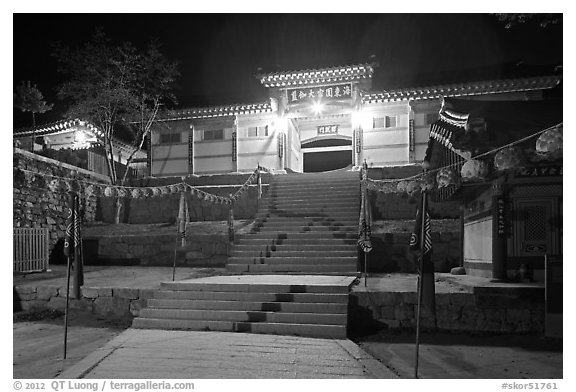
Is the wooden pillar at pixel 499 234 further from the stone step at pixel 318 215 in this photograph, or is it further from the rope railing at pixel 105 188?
the rope railing at pixel 105 188

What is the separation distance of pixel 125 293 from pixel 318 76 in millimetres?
15824

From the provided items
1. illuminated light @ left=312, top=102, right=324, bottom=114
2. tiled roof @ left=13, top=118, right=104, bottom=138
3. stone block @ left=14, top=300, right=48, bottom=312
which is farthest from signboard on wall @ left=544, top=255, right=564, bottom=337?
tiled roof @ left=13, top=118, right=104, bottom=138

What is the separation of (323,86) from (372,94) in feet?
8.99

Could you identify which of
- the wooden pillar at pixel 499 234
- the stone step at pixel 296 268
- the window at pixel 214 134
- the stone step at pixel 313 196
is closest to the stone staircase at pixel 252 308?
the stone step at pixel 296 268

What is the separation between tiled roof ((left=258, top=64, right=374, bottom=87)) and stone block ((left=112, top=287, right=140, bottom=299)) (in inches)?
599

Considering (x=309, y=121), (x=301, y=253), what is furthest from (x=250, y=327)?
(x=309, y=121)

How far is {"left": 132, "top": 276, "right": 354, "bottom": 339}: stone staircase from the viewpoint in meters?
8.96

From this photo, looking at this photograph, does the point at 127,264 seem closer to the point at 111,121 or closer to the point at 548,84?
the point at 111,121

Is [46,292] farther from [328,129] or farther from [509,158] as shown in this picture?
[328,129]

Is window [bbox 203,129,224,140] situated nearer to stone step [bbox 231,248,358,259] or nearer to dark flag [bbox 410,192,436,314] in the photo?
stone step [bbox 231,248,358,259]

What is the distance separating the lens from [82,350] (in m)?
8.23

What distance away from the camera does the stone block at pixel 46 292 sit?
11.7m

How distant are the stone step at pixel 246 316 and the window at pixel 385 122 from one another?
1547 centimetres

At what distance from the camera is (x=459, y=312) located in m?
9.55
